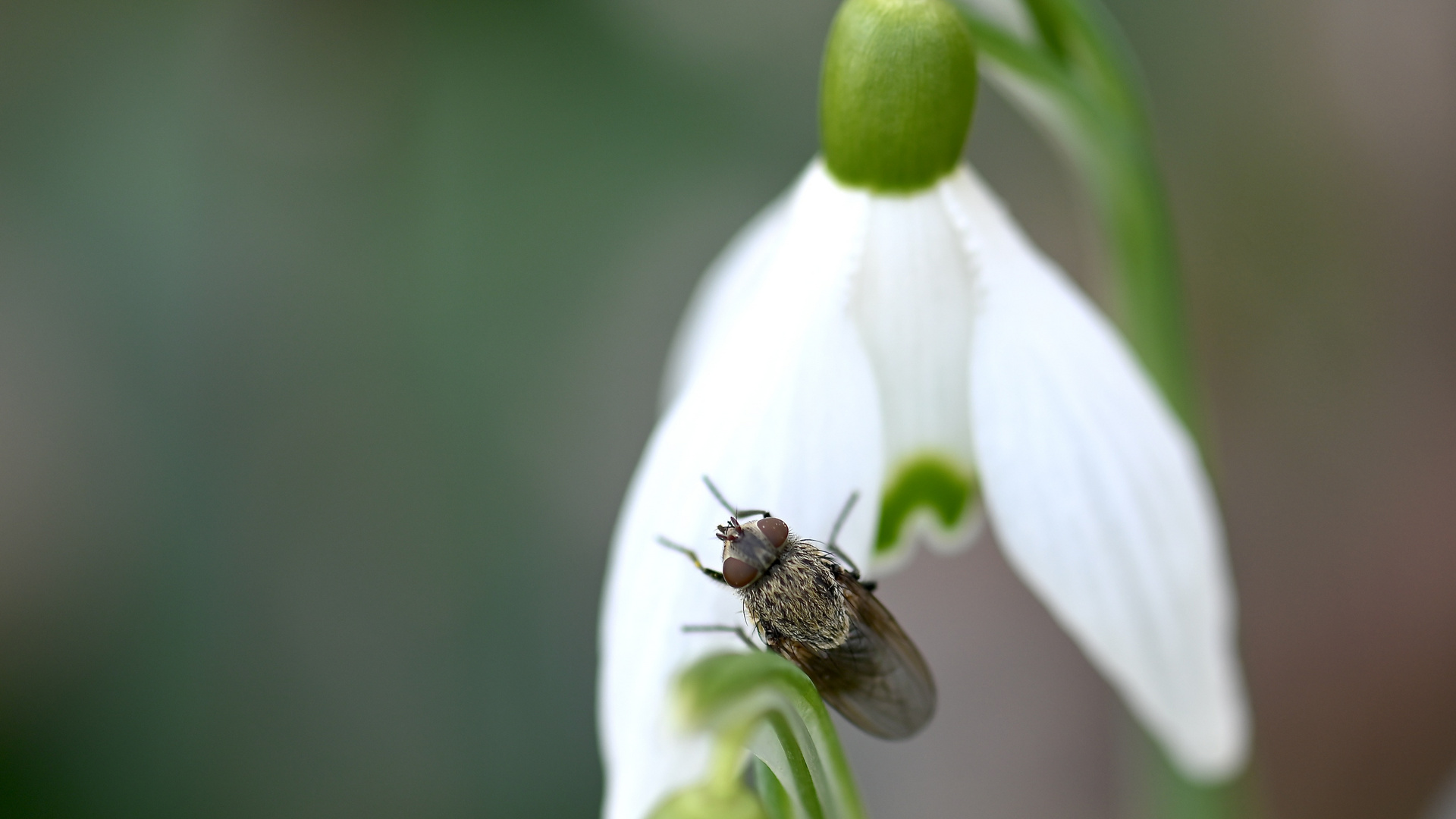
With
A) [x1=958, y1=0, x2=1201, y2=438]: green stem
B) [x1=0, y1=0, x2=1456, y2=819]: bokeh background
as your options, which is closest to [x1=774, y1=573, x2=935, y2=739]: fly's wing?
[x1=958, y1=0, x2=1201, y2=438]: green stem

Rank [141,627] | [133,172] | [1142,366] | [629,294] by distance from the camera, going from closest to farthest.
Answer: [1142,366]
[141,627]
[133,172]
[629,294]

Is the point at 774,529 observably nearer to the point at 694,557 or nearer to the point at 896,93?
the point at 694,557

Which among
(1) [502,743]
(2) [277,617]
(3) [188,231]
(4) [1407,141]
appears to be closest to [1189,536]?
(1) [502,743]

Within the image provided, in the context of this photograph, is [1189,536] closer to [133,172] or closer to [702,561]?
[702,561]

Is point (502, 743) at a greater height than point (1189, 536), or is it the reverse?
point (502, 743)

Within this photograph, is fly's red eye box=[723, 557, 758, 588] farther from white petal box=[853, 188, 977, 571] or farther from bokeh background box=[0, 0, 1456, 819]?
bokeh background box=[0, 0, 1456, 819]

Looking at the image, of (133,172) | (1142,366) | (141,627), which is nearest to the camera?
(1142,366)
